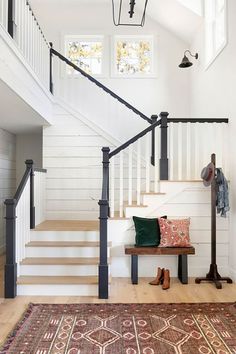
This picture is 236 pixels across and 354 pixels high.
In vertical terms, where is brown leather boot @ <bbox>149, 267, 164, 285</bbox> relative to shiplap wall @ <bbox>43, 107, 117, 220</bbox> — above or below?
below

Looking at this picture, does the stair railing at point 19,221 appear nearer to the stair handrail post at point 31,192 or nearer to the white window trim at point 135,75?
the stair handrail post at point 31,192

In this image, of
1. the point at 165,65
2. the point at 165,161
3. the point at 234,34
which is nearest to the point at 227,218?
the point at 165,161

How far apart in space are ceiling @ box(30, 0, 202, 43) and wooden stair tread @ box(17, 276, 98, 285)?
16.3 feet

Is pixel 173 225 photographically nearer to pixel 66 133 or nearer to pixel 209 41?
pixel 66 133

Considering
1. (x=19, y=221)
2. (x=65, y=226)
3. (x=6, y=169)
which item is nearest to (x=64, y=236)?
(x=65, y=226)

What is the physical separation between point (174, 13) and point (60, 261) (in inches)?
199

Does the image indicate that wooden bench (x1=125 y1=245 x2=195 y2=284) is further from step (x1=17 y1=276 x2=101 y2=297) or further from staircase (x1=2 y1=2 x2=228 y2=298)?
step (x1=17 y1=276 x2=101 y2=297)

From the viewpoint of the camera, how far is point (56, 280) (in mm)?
4012

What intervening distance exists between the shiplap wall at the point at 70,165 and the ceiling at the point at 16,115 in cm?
39

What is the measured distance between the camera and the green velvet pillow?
14.8 feet

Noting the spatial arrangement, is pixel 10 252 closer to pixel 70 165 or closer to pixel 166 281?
pixel 166 281

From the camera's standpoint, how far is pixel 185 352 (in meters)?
2.56

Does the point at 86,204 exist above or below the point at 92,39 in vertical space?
below

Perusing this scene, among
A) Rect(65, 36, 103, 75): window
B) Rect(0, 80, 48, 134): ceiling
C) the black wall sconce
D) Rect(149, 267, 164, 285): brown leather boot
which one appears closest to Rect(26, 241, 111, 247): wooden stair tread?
Rect(149, 267, 164, 285): brown leather boot
